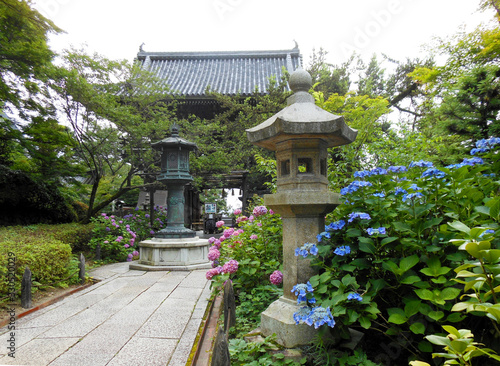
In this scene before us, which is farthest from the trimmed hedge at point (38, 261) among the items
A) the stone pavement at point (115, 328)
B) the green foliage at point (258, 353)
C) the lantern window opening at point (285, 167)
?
the lantern window opening at point (285, 167)

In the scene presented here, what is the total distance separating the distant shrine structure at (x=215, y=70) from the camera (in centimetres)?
1366

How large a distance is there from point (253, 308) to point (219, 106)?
937 cm

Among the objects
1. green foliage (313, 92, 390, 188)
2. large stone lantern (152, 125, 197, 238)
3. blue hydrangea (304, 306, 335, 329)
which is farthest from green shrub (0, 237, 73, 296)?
green foliage (313, 92, 390, 188)

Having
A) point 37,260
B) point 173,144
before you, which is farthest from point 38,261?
point 173,144

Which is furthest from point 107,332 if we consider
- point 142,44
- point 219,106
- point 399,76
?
point 142,44

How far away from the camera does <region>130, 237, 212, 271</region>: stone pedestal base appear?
6.75 metres

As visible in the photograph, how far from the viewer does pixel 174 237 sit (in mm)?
7211

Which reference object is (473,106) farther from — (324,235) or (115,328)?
(115,328)

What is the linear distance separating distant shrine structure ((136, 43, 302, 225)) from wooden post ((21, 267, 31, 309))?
834cm

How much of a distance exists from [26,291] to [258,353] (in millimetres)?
3530

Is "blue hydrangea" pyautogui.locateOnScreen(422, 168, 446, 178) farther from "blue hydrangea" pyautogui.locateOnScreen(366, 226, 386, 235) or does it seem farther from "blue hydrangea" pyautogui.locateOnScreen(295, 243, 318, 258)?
"blue hydrangea" pyautogui.locateOnScreen(295, 243, 318, 258)

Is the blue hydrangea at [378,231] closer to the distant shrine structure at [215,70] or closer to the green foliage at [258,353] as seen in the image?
the green foliage at [258,353]

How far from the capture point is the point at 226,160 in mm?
9266

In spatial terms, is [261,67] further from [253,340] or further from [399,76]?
[253,340]
